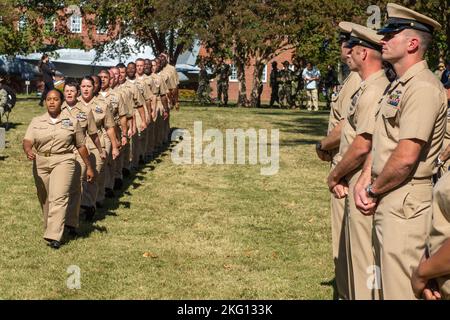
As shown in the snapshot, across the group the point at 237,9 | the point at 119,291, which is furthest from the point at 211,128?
the point at 119,291

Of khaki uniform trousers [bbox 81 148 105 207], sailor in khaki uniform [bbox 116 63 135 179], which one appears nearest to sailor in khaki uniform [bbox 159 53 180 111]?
sailor in khaki uniform [bbox 116 63 135 179]

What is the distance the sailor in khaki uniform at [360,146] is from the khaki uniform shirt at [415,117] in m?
0.61

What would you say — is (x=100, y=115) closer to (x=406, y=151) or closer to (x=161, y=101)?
(x=161, y=101)

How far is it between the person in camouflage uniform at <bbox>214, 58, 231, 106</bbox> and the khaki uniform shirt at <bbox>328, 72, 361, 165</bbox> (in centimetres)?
3638

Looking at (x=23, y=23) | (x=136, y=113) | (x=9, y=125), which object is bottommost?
(x=9, y=125)

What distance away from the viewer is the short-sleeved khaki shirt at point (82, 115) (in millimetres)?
11367

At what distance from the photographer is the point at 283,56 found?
2781 inches

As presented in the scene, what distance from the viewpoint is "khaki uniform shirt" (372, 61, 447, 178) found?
5.50m

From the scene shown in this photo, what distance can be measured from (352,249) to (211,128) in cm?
2000

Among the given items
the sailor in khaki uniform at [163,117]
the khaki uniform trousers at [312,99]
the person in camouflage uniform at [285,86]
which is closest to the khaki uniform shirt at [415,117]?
the sailor in khaki uniform at [163,117]

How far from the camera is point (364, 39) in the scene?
23.6ft

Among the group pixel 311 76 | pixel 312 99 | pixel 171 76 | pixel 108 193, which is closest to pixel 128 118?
pixel 108 193

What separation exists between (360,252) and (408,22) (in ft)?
6.05
